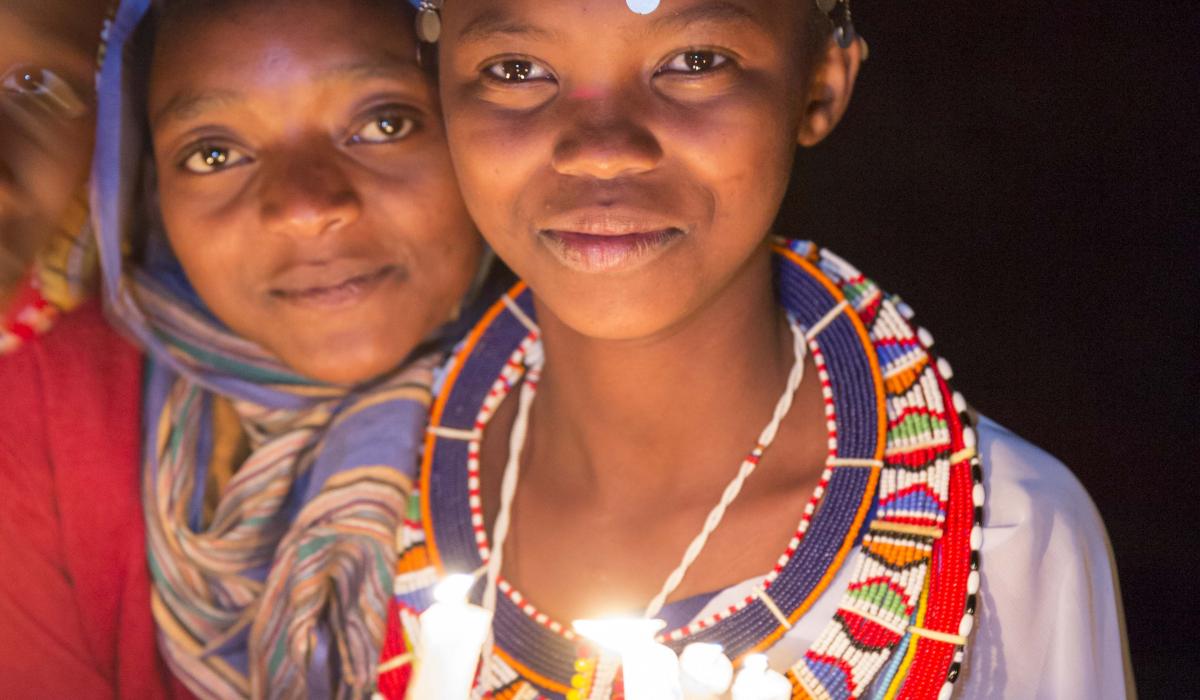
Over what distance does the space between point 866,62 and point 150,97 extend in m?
1.16

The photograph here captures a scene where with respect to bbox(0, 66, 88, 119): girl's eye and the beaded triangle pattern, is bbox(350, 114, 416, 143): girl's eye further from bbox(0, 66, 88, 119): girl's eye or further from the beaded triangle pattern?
the beaded triangle pattern

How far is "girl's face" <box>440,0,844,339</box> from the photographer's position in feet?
4.47

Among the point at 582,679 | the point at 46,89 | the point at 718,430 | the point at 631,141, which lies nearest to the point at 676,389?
the point at 718,430

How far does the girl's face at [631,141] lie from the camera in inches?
53.6

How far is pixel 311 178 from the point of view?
1667 millimetres

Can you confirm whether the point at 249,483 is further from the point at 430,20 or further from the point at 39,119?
the point at 430,20

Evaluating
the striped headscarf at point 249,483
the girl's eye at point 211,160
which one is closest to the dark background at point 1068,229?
the striped headscarf at point 249,483

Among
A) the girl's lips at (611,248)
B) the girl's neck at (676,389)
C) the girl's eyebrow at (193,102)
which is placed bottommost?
the girl's neck at (676,389)

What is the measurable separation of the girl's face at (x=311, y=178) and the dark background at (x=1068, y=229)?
2.61 feet

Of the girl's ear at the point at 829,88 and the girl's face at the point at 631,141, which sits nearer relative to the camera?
the girl's face at the point at 631,141

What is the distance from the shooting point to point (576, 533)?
167cm

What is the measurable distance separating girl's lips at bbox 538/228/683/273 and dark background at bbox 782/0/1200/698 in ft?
2.63

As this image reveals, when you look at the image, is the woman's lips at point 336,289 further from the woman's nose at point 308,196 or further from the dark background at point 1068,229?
the dark background at point 1068,229

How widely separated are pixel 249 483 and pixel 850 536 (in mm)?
979
